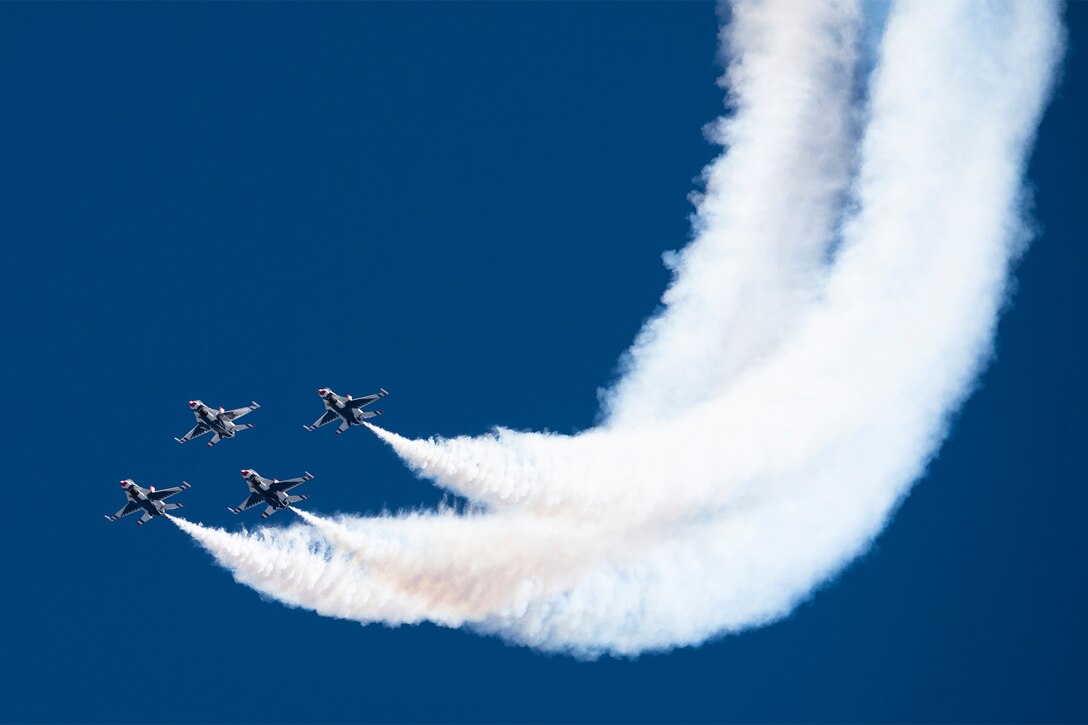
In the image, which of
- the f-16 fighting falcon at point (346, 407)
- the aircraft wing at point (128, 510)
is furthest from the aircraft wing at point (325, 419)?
the aircraft wing at point (128, 510)

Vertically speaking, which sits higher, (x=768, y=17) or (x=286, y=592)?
(x=768, y=17)

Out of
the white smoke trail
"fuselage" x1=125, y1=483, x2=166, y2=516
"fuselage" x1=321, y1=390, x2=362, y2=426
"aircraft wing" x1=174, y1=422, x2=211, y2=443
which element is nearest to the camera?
the white smoke trail

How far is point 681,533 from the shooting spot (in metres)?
55.3

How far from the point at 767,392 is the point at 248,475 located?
18.2 meters

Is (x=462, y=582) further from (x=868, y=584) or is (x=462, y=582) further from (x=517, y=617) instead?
(x=868, y=584)

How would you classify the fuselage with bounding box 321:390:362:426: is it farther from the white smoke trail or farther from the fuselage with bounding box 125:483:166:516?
the fuselage with bounding box 125:483:166:516

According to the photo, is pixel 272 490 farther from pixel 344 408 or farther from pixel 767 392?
pixel 767 392

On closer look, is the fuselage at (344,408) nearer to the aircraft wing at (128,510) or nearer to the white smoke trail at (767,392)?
the white smoke trail at (767,392)

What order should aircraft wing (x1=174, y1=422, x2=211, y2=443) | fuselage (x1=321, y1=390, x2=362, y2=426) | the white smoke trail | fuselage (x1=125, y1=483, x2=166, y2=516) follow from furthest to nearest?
1. aircraft wing (x1=174, y1=422, x2=211, y2=443)
2. fuselage (x1=125, y1=483, x2=166, y2=516)
3. fuselage (x1=321, y1=390, x2=362, y2=426)
4. the white smoke trail

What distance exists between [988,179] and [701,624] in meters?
17.3

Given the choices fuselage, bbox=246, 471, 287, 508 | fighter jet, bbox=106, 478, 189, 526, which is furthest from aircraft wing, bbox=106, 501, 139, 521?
fuselage, bbox=246, 471, 287, 508

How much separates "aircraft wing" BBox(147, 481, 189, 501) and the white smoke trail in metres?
3.06

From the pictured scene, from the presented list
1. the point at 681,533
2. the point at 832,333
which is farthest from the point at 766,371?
the point at 681,533

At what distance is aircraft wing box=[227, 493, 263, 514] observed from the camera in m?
58.1
